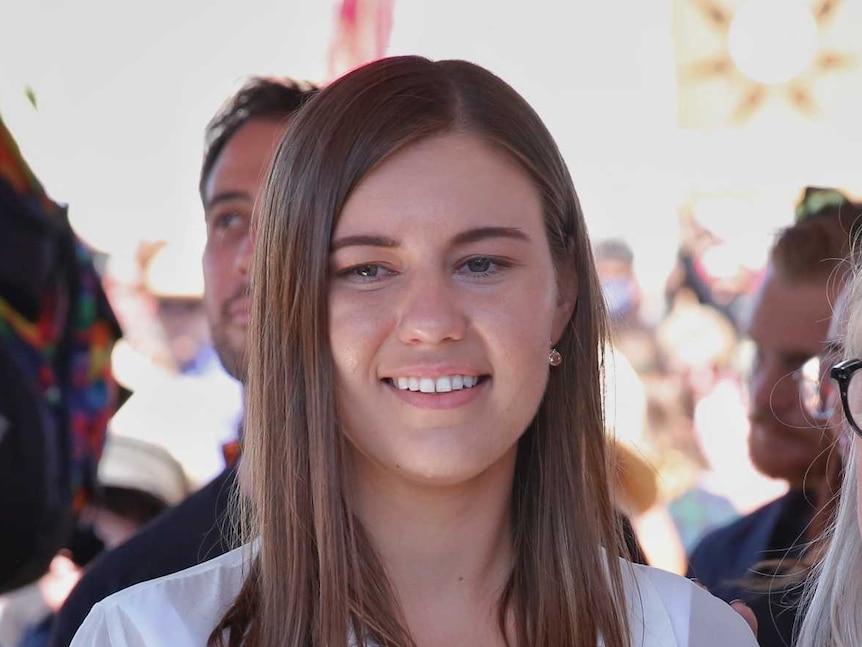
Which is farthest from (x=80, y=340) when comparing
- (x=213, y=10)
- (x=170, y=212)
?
(x=213, y=10)

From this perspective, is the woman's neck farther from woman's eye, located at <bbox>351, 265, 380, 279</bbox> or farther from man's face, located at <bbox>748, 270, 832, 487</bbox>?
man's face, located at <bbox>748, 270, 832, 487</bbox>

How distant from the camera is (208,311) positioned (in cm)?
256

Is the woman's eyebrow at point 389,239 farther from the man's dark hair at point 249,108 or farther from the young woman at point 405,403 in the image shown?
the man's dark hair at point 249,108

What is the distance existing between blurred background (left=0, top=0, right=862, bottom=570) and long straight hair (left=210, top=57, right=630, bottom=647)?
46.6 inches

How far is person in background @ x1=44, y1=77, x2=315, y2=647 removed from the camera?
2.08m

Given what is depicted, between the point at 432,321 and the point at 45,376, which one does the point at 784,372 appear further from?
the point at 432,321

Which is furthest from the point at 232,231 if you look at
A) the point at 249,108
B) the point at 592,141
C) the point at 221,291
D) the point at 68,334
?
the point at 592,141

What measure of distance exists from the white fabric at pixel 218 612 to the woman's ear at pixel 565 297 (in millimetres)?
318

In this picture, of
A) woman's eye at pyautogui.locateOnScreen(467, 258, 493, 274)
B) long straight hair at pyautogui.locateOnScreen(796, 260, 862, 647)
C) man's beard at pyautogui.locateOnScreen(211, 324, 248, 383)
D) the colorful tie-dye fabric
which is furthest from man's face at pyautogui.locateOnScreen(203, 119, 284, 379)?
long straight hair at pyautogui.locateOnScreen(796, 260, 862, 647)

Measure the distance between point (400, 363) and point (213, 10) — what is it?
4.97ft

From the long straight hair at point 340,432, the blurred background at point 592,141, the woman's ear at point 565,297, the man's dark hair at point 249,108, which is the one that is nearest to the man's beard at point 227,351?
the blurred background at point 592,141

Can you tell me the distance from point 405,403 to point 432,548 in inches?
8.4

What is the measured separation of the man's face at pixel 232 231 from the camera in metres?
2.50

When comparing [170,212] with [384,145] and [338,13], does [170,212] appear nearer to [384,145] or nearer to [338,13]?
[338,13]
